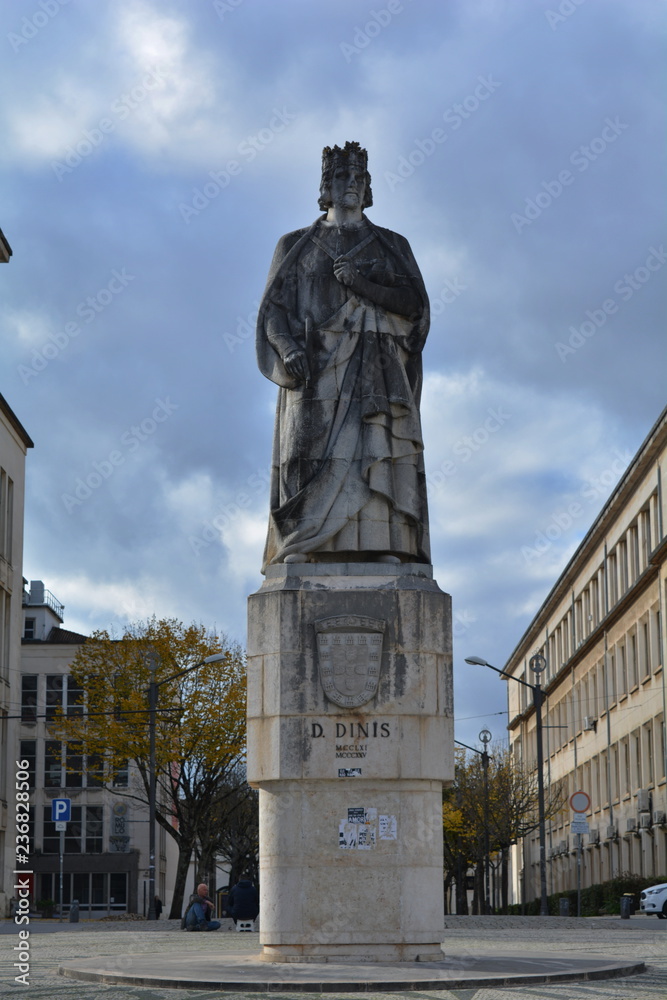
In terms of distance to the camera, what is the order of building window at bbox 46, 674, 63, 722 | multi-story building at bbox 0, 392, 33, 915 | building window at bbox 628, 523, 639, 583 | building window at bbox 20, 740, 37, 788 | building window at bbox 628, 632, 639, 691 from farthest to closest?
building window at bbox 20, 740, 37, 788, building window at bbox 46, 674, 63, 722, building window at bbox 628, 523, 639, 583, building window at bbox 628, 632, 639, 691, multi-story building at bbox 0, 392, 33, 915

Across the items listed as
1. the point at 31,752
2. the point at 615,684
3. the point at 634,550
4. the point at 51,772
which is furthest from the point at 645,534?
the point at 31,752

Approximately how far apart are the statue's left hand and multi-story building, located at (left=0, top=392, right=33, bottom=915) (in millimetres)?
39882

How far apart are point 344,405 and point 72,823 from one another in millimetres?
66410

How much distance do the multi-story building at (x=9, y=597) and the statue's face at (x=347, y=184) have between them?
1544 inches

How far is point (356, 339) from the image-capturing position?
594 inches

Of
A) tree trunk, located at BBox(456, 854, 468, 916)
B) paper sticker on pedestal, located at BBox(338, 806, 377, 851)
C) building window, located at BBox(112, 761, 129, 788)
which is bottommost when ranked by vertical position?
tree trunk, located at BBox(456, 854, 468, 916)

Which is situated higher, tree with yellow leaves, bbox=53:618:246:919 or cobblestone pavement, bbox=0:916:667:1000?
tree with yellow leaves, bbox=53:618:246:919

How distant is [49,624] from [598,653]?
33.7m

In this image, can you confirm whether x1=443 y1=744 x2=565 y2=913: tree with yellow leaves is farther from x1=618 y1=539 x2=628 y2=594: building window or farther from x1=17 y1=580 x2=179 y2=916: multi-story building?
x1=17 y1=580 x2=179 y2=916: multi-story building

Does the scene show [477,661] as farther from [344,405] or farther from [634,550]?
[344,405]

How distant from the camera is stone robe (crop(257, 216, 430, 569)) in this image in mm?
14641

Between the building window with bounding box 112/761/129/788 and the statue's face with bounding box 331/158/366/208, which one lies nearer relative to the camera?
the statue's face with bounding box 331/158/366/208

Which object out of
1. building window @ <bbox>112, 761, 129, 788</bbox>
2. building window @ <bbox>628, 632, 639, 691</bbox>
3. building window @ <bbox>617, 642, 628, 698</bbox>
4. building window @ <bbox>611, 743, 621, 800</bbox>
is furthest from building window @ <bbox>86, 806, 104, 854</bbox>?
building window @ <bbox>628, 632, 639, 691</bbox>

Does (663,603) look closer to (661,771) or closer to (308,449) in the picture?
(661,771)
